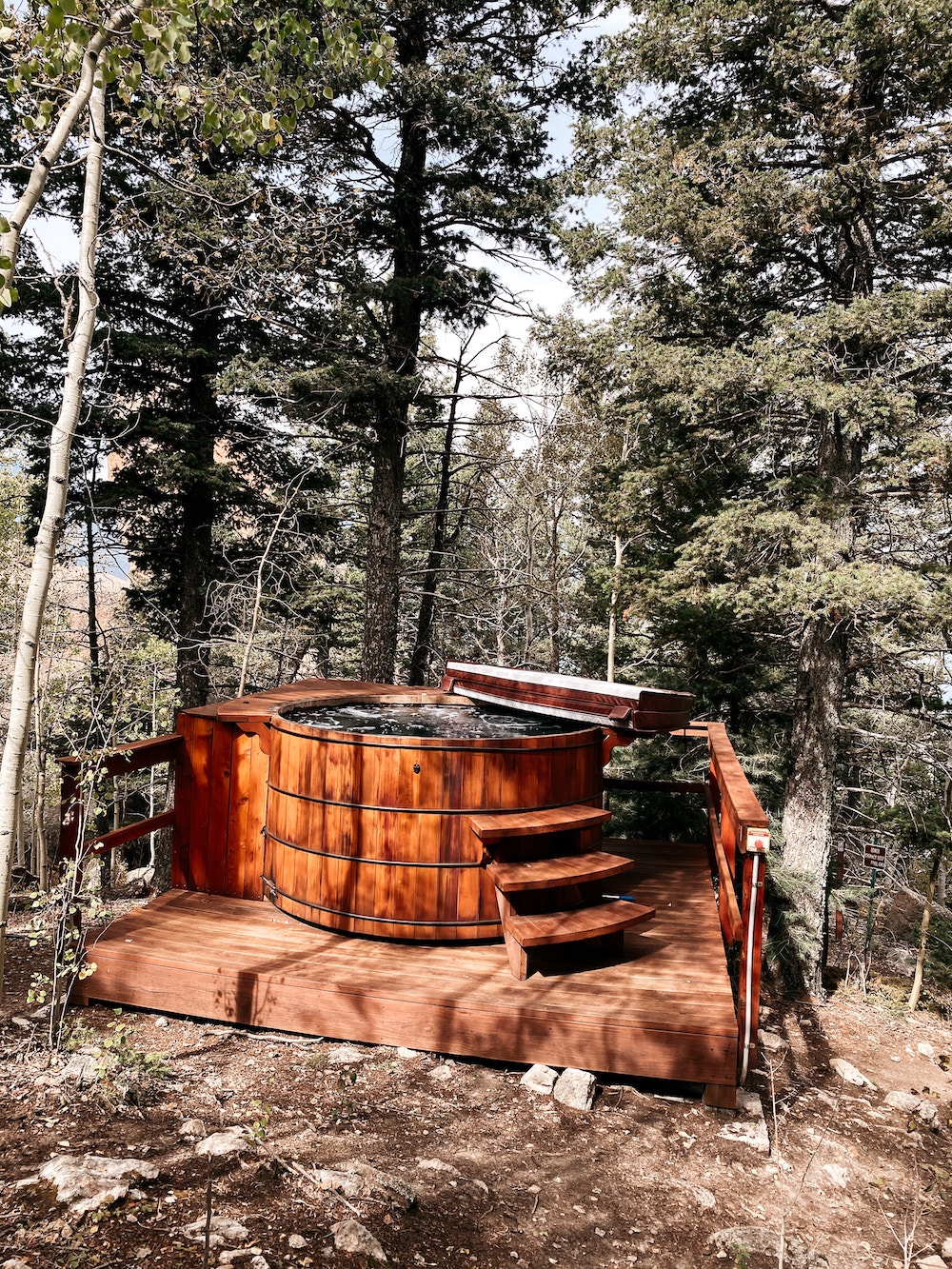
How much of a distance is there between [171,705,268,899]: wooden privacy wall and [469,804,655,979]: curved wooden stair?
179cm

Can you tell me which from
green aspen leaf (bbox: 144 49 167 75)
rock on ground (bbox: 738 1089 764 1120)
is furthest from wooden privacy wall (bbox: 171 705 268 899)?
green aspen leaf (bbox: 144 49 167 75)

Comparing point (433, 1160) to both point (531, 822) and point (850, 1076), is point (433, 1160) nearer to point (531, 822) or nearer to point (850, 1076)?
point (531, 822)

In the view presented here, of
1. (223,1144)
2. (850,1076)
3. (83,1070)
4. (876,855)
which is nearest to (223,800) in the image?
(83,1070)

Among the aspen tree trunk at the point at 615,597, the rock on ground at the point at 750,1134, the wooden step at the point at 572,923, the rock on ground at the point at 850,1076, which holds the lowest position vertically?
the rock on ground at the point at 850,1076

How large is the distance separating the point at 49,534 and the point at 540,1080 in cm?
→ 329

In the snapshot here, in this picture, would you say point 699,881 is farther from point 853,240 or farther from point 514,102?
point 514,102

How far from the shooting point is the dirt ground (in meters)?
2.27

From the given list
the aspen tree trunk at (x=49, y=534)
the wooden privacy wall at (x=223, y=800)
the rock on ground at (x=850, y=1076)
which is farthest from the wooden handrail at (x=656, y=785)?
the aspen tree trunk at (x=49, y=534)

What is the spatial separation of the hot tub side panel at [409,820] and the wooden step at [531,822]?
9 cm

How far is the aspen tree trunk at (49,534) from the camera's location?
9.91 feet

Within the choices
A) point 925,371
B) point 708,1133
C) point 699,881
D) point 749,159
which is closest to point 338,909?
point 708,1133

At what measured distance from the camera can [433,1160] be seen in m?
2.79

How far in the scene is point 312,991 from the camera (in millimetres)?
3775

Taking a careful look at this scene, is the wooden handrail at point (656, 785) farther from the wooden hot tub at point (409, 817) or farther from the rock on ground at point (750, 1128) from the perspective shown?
the rock on ground at point (750, 1128)
